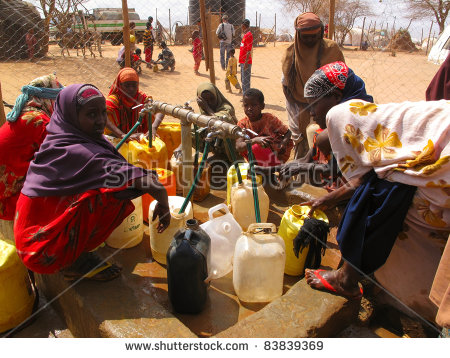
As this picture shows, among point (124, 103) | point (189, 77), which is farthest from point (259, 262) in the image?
point (189, 77)

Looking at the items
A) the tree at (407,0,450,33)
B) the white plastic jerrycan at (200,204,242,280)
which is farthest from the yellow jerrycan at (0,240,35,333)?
the tree at (407,0,450,33)

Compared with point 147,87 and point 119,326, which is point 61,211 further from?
point 147,87

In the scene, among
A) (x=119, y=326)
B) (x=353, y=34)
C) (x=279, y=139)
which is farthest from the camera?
(x=353, y=34)

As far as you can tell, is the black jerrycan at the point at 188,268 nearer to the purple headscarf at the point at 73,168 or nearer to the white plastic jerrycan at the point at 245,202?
the purple headscarf at the point at 73,168

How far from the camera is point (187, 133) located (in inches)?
101

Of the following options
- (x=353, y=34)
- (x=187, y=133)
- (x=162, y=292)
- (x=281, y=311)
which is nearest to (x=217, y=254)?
(x=162, y=292)

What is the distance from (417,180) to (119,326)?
1.55 meters

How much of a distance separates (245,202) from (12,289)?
1588mm

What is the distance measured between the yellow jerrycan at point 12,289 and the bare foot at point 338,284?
1.71 meters

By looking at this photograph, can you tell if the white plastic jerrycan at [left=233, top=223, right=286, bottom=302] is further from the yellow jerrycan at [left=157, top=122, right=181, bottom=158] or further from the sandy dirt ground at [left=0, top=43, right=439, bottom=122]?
the sandy dirt ground at [left=0, top=43, right=439, bottom=122]

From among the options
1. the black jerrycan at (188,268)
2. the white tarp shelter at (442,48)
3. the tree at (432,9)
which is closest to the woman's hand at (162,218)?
the black jerrycan at (188,268)

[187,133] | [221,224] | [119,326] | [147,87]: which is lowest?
[147,87]

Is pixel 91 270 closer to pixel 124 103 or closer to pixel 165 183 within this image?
pixel 165 183

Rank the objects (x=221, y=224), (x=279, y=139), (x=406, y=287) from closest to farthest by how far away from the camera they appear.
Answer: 1. (x=406, y=287)
2. (x=221, y=224)
3. (x=279, y=139)
